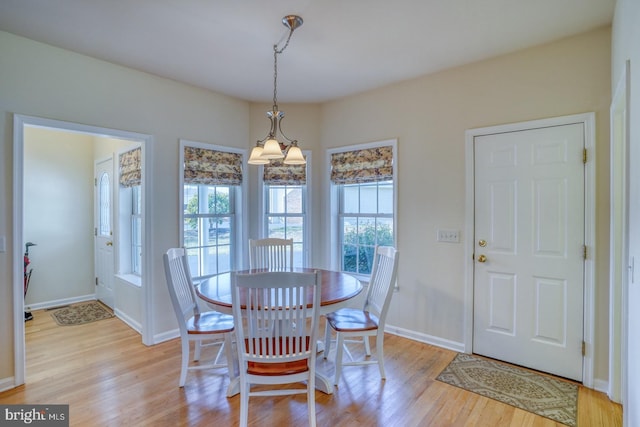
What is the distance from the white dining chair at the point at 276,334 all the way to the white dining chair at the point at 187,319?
0.58m

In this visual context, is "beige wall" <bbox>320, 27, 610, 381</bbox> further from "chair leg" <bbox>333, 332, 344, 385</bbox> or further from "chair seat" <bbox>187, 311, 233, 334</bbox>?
"chair seat" <bbox>187, 311, 233, 334</bbox>

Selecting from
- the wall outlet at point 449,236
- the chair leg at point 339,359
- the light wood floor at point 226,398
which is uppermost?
the wall outlet at point 449,236

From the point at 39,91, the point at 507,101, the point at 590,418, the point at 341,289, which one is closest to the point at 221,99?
the point at 39,91

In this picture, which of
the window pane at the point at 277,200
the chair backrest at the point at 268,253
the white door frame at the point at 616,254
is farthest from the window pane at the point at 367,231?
the white door frame at the point at 616,254

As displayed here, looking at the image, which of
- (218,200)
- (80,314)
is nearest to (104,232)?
(80,314)

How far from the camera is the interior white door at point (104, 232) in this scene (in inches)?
168

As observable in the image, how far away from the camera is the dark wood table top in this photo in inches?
82.6

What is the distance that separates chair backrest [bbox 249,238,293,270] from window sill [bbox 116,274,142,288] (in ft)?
4.56

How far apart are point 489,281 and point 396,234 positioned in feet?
3.19

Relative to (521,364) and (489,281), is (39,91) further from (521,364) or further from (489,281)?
(521,364)

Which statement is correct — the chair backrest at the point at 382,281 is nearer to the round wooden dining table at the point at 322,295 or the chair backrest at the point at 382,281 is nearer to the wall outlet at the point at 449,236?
the round wooden dining table at the point at 322,295

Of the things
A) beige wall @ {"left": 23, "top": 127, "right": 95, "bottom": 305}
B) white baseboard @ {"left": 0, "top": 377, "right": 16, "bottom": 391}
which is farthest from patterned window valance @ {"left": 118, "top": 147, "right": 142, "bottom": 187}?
white baseboard @ {"left": 0, "top": 377, "right": 16, "bottom": 391}

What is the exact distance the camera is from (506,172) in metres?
2.76

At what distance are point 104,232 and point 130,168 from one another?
1.42m
